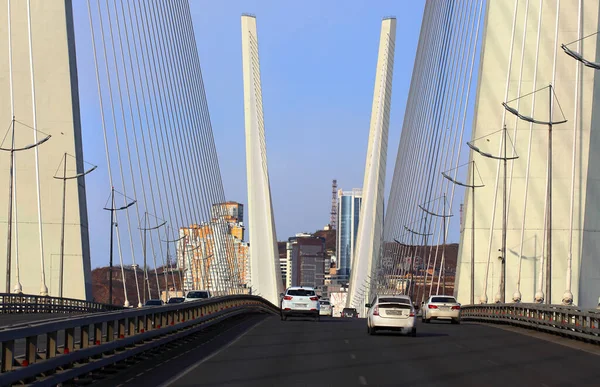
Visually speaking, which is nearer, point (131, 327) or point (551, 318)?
point (131, 327)

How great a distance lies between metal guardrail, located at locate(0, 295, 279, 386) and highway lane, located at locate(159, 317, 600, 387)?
1222mm

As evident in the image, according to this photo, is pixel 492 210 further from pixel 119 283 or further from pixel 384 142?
pixel 119 283

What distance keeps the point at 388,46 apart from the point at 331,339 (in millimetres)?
75261

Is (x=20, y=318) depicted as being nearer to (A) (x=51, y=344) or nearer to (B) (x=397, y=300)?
A: (B) (x=397, y=300)

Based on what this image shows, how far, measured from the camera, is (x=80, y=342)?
1848 centimetres

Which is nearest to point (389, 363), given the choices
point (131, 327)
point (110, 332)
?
point (131, 327)

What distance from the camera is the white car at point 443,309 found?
54.2 meters

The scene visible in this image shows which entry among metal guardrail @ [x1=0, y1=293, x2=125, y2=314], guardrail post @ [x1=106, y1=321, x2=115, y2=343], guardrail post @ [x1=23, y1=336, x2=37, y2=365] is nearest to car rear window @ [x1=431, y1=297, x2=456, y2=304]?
metal guardrail @ [x1=0, y1=293, x2=125, y2=314]

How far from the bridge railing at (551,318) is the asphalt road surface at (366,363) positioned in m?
0.79

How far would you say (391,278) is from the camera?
106 metres

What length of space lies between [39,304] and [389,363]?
33.5 metres

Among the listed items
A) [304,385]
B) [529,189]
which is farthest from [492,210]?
[304,385]

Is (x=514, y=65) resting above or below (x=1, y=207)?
above

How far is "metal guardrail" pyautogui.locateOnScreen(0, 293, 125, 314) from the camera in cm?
5094
